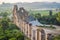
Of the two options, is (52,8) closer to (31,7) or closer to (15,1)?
(31,7)

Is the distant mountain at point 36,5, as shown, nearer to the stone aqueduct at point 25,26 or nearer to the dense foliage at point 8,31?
the stone aqueduct at point 25,26

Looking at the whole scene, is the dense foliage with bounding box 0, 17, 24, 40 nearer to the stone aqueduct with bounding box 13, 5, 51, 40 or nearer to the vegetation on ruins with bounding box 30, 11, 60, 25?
the stone aqueduct with bounding box 13, 5, 51, 40

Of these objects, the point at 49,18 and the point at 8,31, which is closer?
the point at 49,18

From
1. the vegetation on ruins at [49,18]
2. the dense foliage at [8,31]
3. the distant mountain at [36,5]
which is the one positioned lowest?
the dense foliage at [8,31]

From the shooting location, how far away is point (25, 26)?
334 cm

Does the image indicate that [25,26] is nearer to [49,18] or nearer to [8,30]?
[8,30]

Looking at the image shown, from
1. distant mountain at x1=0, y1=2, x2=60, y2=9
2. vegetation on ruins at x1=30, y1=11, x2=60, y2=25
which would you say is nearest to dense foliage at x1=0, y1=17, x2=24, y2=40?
distant mountain at x1=0, y1=2, x2=60, y2=9

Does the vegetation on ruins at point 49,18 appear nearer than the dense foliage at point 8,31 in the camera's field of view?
Yes

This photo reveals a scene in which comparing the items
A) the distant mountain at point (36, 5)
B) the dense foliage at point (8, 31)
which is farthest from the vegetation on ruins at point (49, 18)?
the dense foliage at point (8, 31)

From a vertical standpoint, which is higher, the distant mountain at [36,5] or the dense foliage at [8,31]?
the distant mountain at [36,5]

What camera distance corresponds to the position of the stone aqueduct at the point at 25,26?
10.5 feet

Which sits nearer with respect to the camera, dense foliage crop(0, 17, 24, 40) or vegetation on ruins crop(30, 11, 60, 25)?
vegetation on ruins crop(30, 11, 60, 25)

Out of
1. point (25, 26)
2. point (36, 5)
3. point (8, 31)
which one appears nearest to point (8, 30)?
point (8, 31)

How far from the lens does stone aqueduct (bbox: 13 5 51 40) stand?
125 inches
